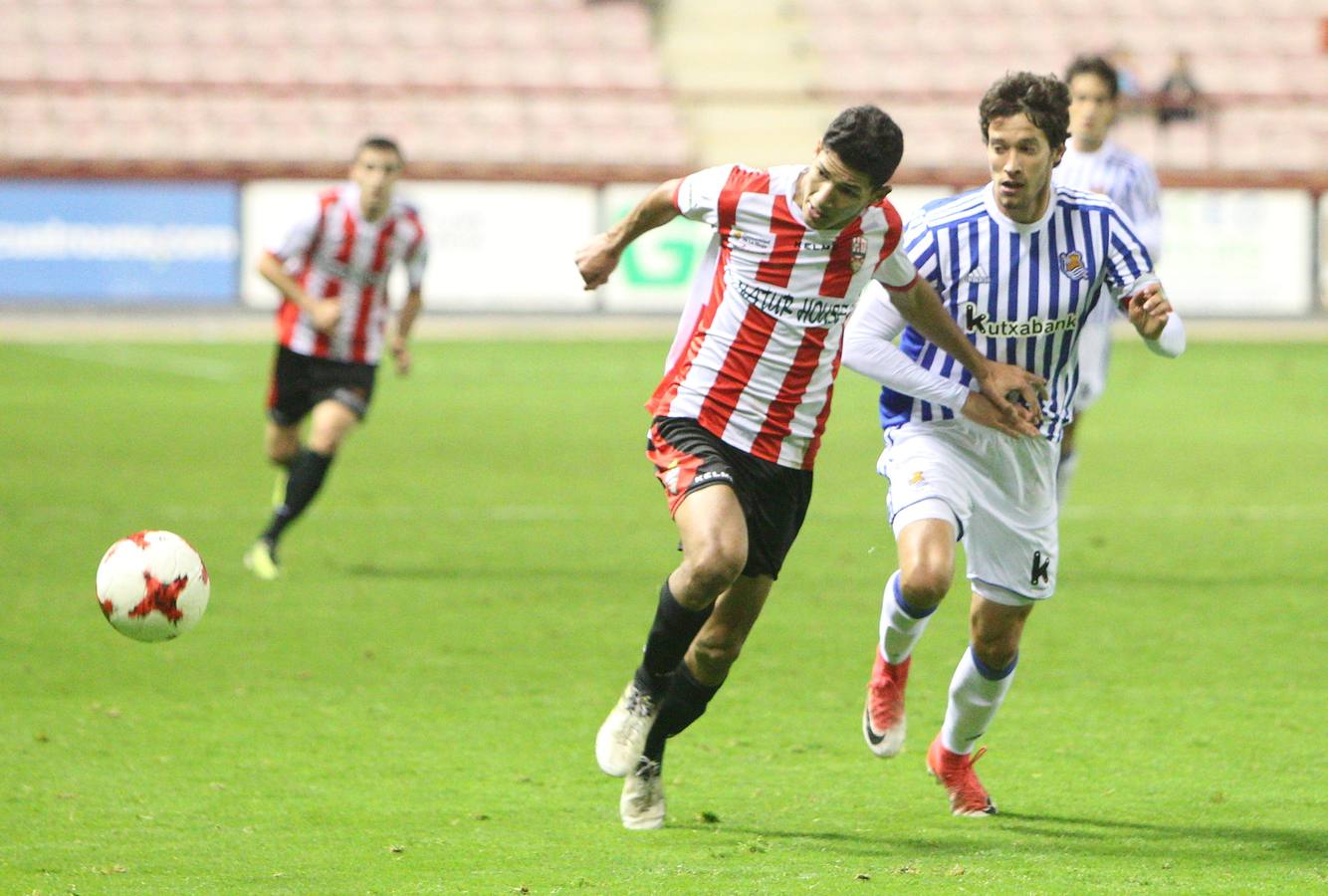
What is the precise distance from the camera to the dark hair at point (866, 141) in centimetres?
450

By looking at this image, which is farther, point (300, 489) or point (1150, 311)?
point (300, 489)

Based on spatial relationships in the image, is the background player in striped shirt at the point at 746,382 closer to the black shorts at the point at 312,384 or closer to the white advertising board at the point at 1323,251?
the black shorts at the point at 312,384

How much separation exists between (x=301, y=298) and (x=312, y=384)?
478 millimetres

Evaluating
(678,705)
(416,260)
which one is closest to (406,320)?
(416,260)

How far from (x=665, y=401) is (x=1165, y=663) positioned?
2.78 m

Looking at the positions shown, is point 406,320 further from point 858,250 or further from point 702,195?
point 858,250

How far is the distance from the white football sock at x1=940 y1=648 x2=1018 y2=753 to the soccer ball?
6.99 feet

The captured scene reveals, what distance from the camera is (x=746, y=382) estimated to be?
491cm

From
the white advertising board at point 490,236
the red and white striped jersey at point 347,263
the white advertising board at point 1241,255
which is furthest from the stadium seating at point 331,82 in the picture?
the red and white striped jersey at point 347,263

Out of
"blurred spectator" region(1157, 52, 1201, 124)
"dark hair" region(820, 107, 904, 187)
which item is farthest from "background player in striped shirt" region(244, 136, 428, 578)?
"blurred spectator" region(1157, 52, 1201, 124)

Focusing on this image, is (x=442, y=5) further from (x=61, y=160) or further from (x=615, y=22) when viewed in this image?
(x=61, y=160)

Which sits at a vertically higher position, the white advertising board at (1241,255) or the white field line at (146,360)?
the white advertising board at (1241,255)

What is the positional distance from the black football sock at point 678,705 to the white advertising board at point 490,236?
754 inches

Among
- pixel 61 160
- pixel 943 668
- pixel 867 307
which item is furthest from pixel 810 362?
pixel 61 160
